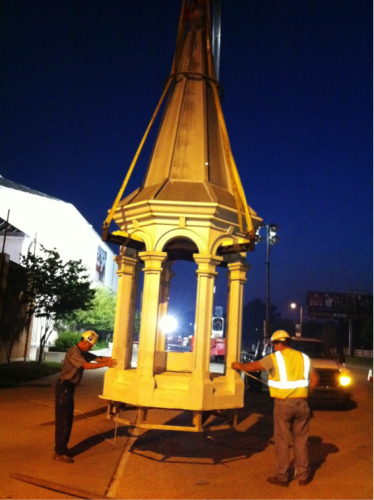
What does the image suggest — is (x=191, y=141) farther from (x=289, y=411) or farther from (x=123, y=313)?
(x=289, y=411)

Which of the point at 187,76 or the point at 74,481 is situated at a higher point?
the point at 187,76

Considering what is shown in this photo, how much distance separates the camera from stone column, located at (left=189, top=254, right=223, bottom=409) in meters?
6.55

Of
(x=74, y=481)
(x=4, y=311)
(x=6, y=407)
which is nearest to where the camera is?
(x=74, y=481)

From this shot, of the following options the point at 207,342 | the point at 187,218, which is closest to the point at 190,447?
the point at 207,342

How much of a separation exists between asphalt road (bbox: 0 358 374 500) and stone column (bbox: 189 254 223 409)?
104 cm

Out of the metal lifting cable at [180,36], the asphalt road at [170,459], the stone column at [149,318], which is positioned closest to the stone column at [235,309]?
the stone column at [149,318]

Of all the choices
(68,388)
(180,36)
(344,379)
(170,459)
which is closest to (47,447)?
(68,388)

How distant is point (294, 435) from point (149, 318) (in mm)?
2508

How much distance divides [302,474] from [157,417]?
518 cm

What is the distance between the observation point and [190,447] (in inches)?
307

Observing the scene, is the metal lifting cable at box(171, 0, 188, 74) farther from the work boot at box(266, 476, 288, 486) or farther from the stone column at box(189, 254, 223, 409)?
the work boot at box(266, 476, 288, 486)

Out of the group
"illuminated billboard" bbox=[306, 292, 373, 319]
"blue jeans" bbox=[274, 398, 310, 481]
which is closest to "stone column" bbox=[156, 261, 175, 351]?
"blue jeans" bbox=[274, 398, 310, 481]

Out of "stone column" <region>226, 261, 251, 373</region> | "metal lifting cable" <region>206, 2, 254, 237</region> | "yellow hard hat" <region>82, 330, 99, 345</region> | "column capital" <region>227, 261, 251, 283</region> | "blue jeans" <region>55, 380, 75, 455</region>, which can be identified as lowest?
"blue jeans" <region>55, 380, 75, 455</region>

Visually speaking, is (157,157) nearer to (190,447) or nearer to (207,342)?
(207,342)
